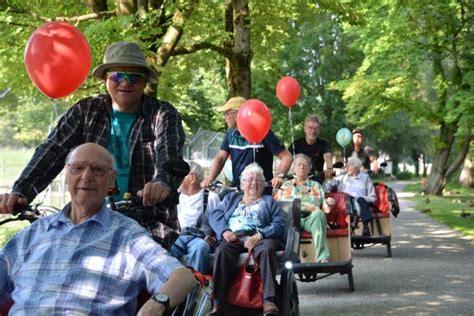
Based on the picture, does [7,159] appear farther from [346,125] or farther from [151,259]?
[346,125]

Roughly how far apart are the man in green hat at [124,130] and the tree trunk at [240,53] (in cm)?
1334

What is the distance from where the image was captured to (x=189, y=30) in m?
20.8

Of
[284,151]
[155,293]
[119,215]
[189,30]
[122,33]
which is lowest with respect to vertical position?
[155,293]

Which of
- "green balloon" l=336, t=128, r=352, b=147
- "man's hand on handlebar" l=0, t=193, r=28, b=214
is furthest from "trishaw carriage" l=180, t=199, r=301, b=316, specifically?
"green balloon" l=336, t=128, r=352, b=147

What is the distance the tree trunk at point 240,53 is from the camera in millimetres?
18797

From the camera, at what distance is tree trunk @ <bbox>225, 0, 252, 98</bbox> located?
1880cm

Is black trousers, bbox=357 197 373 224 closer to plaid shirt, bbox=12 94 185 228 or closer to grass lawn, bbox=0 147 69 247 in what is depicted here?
grass lawn, bbox=0 147 69 247

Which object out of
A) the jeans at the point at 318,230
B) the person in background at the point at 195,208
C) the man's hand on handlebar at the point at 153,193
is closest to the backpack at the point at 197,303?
the man's hand on handlebar at the point at 153,193

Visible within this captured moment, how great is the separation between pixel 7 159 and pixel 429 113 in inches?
968

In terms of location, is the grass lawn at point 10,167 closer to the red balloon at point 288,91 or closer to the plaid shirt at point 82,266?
the red balloon at point 288,91

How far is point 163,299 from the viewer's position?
13.3 ft

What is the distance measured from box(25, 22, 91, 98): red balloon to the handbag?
2.81 metres

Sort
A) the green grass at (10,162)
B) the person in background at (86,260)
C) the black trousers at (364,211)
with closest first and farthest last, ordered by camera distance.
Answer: the person in background at (86,260) → the green grass at (10,162) → the black trousers at (364,211)

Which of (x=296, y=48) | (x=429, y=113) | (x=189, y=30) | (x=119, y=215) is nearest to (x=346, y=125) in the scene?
(x=296, y=48)
